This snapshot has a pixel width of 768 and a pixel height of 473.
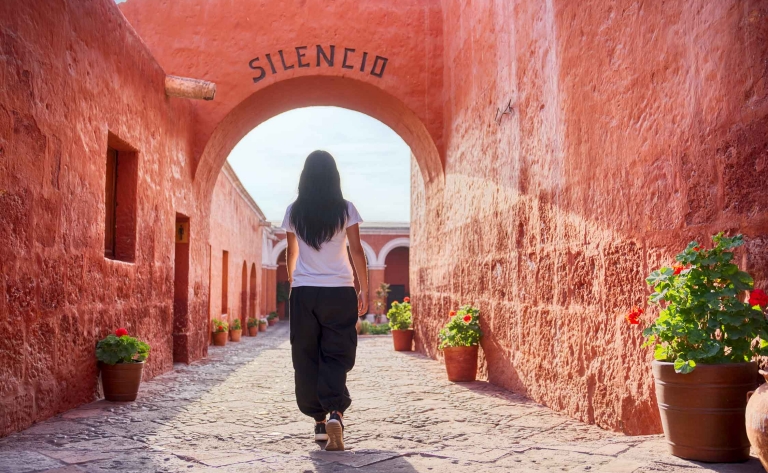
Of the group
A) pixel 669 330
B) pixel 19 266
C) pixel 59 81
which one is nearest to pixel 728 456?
pixel 669 330

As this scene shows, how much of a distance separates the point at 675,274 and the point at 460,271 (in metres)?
5.19

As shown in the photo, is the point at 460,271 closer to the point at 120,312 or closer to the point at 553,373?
the point at 553,373

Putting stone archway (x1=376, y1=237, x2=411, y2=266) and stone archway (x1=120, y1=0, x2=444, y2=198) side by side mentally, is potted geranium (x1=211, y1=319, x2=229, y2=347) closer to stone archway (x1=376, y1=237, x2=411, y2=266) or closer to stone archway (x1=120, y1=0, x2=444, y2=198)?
stone archway (x1=120, y1=0, x2=444, y2=198)

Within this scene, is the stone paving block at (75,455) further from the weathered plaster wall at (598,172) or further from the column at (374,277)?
the column at (374,277)

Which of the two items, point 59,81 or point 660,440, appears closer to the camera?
point 660,440

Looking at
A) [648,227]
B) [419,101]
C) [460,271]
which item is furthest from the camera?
[419,101]

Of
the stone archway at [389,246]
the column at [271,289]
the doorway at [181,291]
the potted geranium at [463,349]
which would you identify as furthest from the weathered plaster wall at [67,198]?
the stone archway at [389,246]

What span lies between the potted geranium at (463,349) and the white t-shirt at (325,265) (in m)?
3.39

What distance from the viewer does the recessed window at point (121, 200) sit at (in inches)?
258

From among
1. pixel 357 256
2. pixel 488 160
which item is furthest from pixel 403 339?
pixel 357 256

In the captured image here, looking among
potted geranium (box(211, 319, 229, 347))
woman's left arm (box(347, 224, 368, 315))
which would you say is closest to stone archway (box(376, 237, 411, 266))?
potted geranium (box(211, 319, 229, 347))

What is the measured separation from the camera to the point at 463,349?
6918 mm

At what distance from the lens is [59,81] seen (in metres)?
4.80

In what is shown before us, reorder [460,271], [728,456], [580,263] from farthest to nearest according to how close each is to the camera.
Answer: [460,271], [580,263], [728,456]
